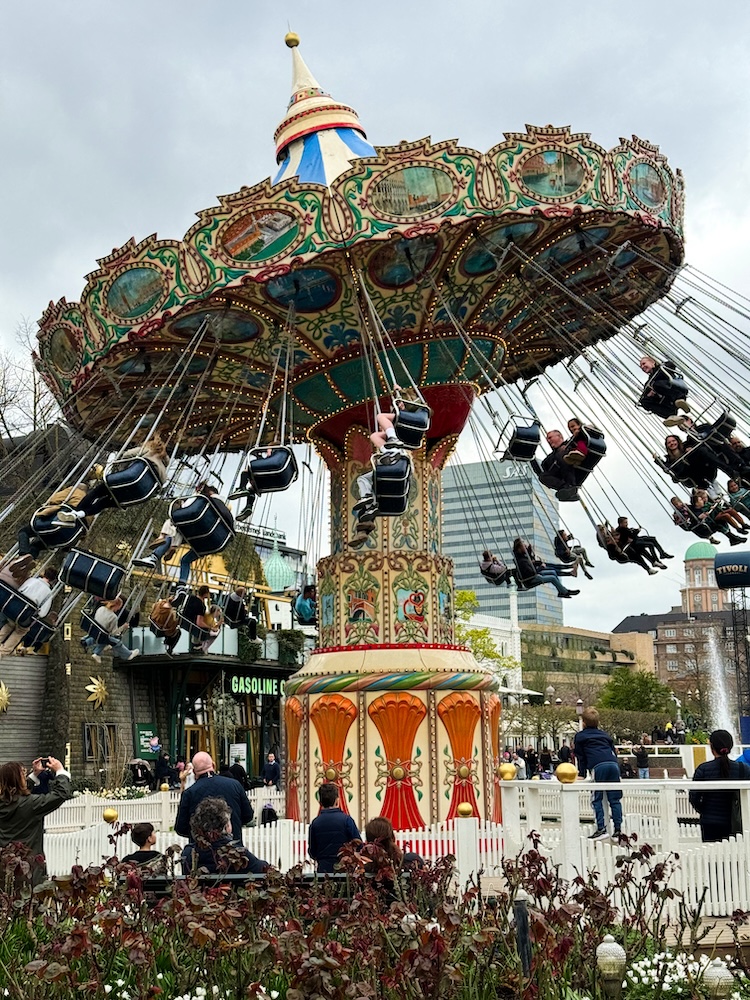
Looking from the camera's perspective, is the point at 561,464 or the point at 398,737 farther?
the point at 398,737

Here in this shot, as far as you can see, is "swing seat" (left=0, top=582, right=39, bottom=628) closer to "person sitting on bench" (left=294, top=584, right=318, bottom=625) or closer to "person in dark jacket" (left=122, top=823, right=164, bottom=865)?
"person sitting on bench" (left=294, top=584, right=318, bottom=625)

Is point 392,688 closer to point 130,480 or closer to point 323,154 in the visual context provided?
point 130,480

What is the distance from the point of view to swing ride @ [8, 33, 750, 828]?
11125 millimetres

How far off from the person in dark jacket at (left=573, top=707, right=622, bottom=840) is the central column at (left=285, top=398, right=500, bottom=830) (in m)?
2.85

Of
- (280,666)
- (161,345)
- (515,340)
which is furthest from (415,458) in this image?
(280,666)

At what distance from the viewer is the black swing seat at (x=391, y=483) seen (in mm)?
10375

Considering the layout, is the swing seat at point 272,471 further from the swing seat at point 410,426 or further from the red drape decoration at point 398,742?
the red drape decoration at point 398,742

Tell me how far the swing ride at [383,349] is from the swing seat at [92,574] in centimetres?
3

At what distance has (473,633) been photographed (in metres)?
37.8

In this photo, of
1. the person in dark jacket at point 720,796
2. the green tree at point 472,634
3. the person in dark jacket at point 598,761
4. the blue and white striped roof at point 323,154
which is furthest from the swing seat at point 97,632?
the green tree at point 472,634

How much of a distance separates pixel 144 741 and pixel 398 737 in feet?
60.4

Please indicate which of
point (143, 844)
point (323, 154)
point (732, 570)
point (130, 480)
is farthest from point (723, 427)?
point (143, 844)

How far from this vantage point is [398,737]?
1252 centimetres

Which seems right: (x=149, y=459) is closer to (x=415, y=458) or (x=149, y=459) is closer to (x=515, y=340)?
(x=415, y=458)
